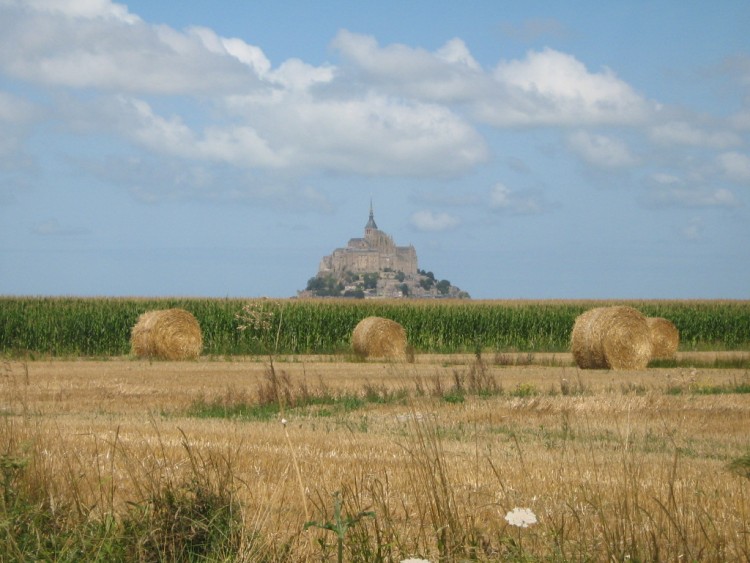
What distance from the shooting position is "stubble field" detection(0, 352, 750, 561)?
17.7ft

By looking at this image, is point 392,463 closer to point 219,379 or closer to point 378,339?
point 219,379

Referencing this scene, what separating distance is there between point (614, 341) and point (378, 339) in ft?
27.6

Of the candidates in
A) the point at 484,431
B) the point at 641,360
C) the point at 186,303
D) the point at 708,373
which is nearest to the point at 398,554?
the point at 484,431

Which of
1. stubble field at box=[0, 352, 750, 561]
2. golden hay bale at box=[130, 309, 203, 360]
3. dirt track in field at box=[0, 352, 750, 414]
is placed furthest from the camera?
golden hay bale at box=[130, 309, 203, 360]

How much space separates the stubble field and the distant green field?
Answer: 15.0 m

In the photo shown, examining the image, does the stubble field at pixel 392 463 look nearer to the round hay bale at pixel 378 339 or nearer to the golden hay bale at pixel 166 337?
the golden hay bale at pixel 166 337

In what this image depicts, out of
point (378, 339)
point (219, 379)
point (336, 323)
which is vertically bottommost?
point (219, 379)

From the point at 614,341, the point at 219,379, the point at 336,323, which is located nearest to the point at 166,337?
the point at 219,379

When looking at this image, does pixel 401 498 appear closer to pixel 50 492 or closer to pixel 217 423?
pixel 50 492

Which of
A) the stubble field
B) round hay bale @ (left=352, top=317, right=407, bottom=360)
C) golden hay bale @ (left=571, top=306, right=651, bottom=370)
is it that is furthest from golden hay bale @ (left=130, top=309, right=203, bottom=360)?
golden hay bale @ (left=571, top=306, right=651, bottom=370)

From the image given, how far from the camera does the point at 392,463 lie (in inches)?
362

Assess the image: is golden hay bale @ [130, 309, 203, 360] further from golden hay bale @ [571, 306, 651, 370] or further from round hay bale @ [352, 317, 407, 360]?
golden hay bale @ [571, 306, 651, 370]

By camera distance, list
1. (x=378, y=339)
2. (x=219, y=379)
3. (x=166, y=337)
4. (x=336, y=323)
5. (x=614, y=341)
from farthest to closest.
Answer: (x=336, y=323) → (x=378, y=339) → (x=166, y=337) → (x=614, y=341) → (x=219, y=379)

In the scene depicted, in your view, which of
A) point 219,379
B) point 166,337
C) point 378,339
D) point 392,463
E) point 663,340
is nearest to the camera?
point 392,463
